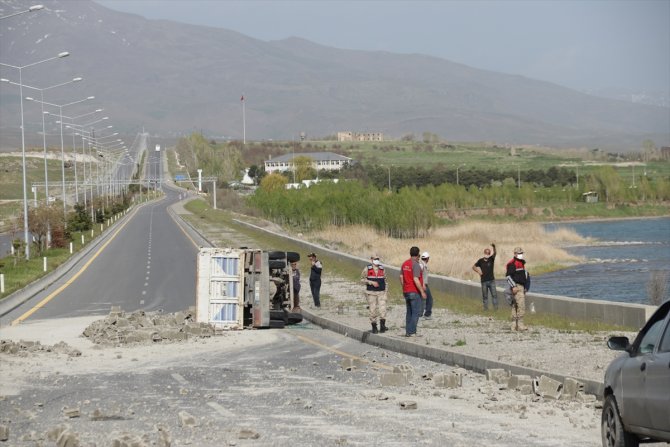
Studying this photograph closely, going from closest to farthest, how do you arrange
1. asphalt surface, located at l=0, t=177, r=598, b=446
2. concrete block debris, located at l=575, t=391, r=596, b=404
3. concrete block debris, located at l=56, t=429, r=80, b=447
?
concrete block debris, located at l=56, t=429, r=80, b=447 → asphalt surface, located at l=0, t=177, r=598, b=446 → concrete block debris, located at l=575, t=391, r=596, b=404

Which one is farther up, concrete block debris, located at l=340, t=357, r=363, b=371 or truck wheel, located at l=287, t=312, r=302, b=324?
concrete block debris, located at l=340, t=357, r=363, b=371

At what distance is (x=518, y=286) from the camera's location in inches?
1032

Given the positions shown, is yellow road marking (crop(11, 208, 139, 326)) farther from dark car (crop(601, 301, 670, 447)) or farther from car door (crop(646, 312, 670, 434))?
car door (crop(646, 312, 670, 434))

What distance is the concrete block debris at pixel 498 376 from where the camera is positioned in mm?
18734

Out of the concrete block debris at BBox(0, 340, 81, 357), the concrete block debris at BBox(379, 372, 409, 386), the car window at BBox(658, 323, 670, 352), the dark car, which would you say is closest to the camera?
the dark car

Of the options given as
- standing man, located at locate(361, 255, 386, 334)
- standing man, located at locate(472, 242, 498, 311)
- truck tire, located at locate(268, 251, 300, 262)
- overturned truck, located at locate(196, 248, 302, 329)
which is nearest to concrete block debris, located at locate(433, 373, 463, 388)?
standing man, located at locate(361, 255, 386, 334)

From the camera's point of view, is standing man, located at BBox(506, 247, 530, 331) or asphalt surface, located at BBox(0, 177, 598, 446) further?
standing man, located at BBox(506, 247, 530, 331)

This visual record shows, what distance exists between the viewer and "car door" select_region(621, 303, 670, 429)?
1122 cm

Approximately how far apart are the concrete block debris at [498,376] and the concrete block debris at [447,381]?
20.2 inches

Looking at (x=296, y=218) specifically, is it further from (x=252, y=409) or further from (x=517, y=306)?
(x=252, y=409)

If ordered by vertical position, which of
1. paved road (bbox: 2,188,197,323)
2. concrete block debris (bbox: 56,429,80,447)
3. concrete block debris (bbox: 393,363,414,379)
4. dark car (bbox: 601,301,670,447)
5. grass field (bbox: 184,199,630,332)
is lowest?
paved road (bbox: 2,188,197,323)

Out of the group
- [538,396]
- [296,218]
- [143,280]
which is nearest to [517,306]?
[538,396]

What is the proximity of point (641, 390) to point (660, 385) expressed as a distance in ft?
1.58

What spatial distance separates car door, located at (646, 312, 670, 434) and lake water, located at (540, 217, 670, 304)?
3960 centimetres
